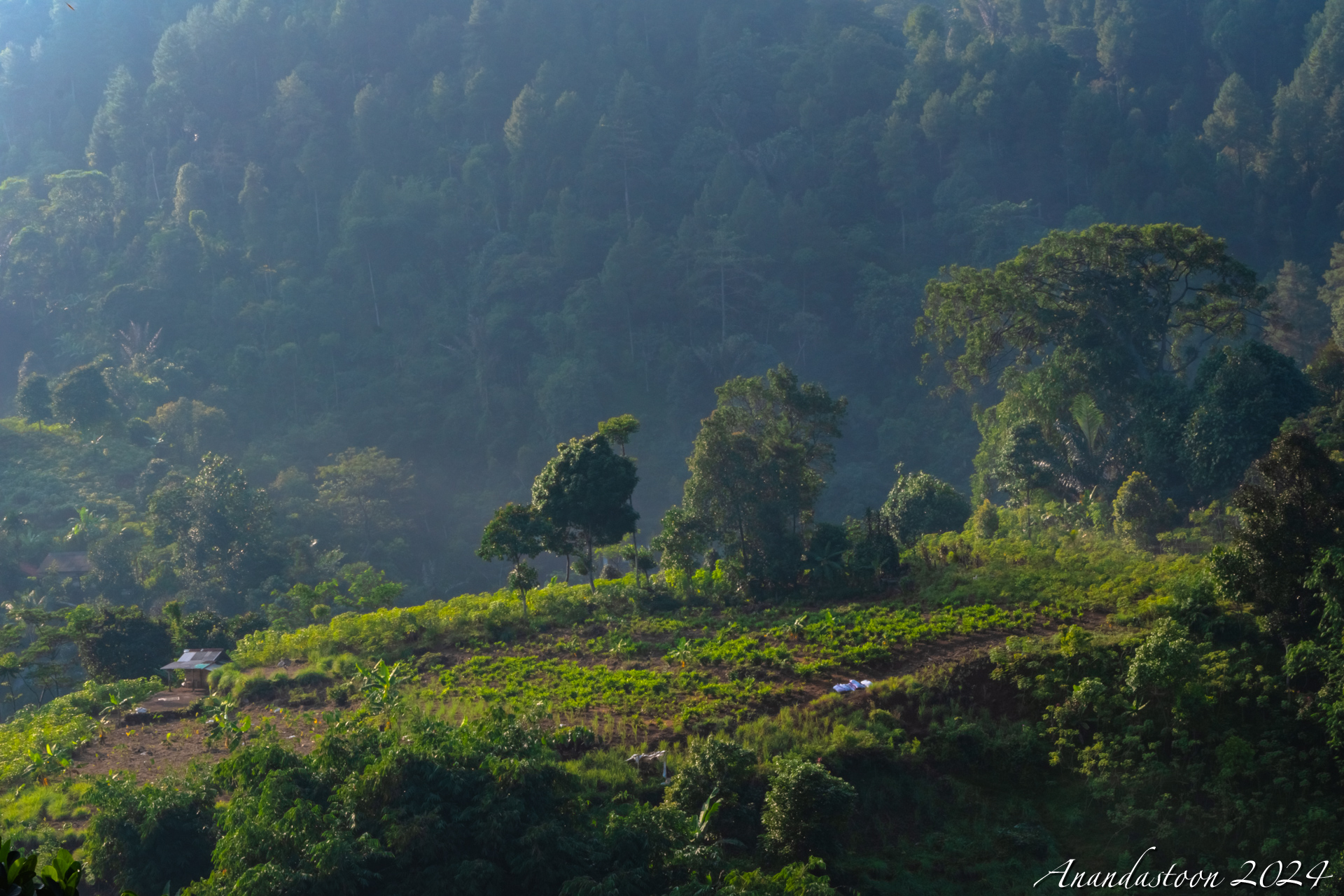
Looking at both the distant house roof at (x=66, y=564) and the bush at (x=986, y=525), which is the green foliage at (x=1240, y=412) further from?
the distant house roof at (x=66, y=564)

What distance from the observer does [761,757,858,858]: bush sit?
37.3ft

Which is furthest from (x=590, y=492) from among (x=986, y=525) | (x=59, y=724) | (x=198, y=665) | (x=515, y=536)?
(x=59, y=724)

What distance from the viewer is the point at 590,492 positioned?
66.7 feet

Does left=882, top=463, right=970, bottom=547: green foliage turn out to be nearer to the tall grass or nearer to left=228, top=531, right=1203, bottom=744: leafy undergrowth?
left=228, top=531, right=1203, bottom=744: leafy undergrowth

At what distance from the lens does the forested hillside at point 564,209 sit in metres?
47.2

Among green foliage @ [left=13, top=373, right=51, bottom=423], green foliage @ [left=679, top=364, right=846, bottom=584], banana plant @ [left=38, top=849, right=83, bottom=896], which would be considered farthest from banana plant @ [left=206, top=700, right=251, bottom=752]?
green foliage @ [left=13, top=373, right=51, bottom=423]

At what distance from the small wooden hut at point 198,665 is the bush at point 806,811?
11504mm

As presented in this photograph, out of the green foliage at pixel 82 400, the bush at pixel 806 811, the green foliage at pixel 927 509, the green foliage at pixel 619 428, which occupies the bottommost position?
the bush at pixel 806 811

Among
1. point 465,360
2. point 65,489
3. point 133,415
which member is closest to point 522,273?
point 465,360

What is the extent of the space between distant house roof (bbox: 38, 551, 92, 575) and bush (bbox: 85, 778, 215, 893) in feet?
84.3

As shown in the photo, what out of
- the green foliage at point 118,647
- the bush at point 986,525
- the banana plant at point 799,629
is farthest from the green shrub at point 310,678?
the bush at point 986,525

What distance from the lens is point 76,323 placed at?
176 feet

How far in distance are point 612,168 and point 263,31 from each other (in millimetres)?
26243

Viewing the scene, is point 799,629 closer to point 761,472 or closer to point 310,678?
point 761,472
